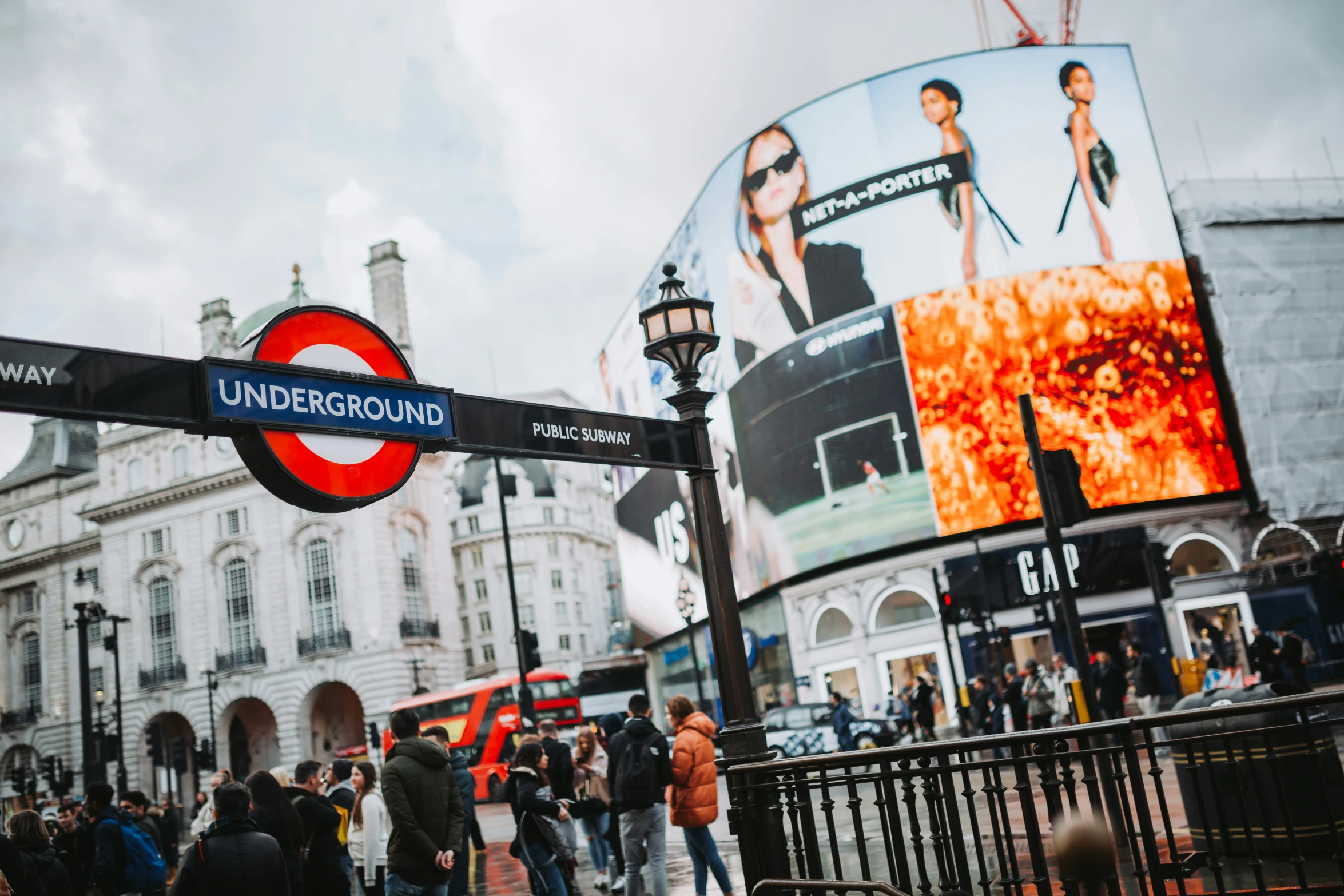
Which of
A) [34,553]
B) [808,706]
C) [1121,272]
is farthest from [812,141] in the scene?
[34,553]

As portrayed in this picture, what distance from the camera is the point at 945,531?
1300 inches

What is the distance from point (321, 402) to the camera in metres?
4.39

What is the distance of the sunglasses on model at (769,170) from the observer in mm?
36688

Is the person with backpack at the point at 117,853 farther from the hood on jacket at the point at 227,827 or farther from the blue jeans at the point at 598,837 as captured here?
the blue jeans at the point at 598,837

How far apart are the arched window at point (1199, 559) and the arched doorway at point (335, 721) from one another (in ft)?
125

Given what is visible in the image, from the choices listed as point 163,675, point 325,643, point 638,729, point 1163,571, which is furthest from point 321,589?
point 638,729

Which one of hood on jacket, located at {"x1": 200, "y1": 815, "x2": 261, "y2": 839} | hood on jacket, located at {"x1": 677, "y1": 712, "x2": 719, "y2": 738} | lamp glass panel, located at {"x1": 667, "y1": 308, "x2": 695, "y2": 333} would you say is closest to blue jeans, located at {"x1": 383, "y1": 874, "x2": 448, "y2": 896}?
hood on jacket, located at {"x1": 200, "y1": 815, "x2": 261, "y2": 839}

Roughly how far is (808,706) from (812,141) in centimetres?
1992

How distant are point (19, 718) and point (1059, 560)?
6887cm

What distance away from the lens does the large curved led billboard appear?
109 feet

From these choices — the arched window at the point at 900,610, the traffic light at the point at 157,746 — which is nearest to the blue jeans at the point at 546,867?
the traffic light at the point at 157,746

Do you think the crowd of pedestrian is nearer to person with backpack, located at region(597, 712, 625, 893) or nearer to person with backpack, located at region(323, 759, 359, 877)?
person with backpack, located at region(323, 759, 359, 877)

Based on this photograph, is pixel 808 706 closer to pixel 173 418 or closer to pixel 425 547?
pixel 173 418

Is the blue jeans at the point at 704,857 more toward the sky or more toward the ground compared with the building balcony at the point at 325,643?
more toward the ground
